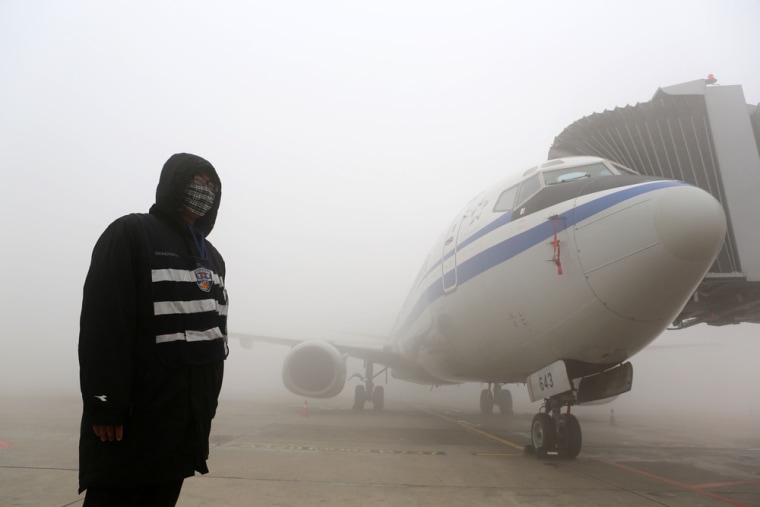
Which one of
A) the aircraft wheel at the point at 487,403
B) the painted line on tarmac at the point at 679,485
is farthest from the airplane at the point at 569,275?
the aircraft wheel at the point at 487,403

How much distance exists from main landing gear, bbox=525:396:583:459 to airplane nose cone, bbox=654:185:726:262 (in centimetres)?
228

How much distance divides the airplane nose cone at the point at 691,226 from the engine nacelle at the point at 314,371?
27.0 feet

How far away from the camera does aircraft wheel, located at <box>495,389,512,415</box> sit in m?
14.1

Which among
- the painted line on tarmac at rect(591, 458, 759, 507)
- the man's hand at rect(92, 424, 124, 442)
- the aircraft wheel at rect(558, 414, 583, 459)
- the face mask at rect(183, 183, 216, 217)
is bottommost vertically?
the painted line on tarmac at rect(591, 458, 759, 507)

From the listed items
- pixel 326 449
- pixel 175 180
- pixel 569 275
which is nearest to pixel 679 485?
pixel 569 275

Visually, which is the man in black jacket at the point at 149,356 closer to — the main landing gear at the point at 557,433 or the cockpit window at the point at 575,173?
the cockpit window at the point at 575,173

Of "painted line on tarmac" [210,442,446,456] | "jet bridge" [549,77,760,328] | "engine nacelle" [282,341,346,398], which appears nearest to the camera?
"jet bridge" [549,77,760,328]

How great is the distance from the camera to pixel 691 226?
3.76 meters

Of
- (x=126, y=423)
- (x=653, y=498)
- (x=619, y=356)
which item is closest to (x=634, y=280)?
(x=619, y=356)

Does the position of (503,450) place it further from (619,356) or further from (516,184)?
(516,184)

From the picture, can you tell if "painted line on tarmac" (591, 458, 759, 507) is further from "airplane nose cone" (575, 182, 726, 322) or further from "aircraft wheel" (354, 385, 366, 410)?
"aircraft wheel" (354, 385, 366, 410)

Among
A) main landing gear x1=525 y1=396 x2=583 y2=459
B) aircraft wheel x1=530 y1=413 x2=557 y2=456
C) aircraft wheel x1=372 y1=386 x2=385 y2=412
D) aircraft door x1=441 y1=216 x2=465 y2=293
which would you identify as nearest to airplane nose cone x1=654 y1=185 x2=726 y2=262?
main landing gear x1=525 y1=396 x2=583 y2=459

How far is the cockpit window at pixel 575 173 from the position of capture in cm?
523

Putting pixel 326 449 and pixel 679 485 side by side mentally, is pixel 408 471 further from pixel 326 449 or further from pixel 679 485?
pixel 679 485
